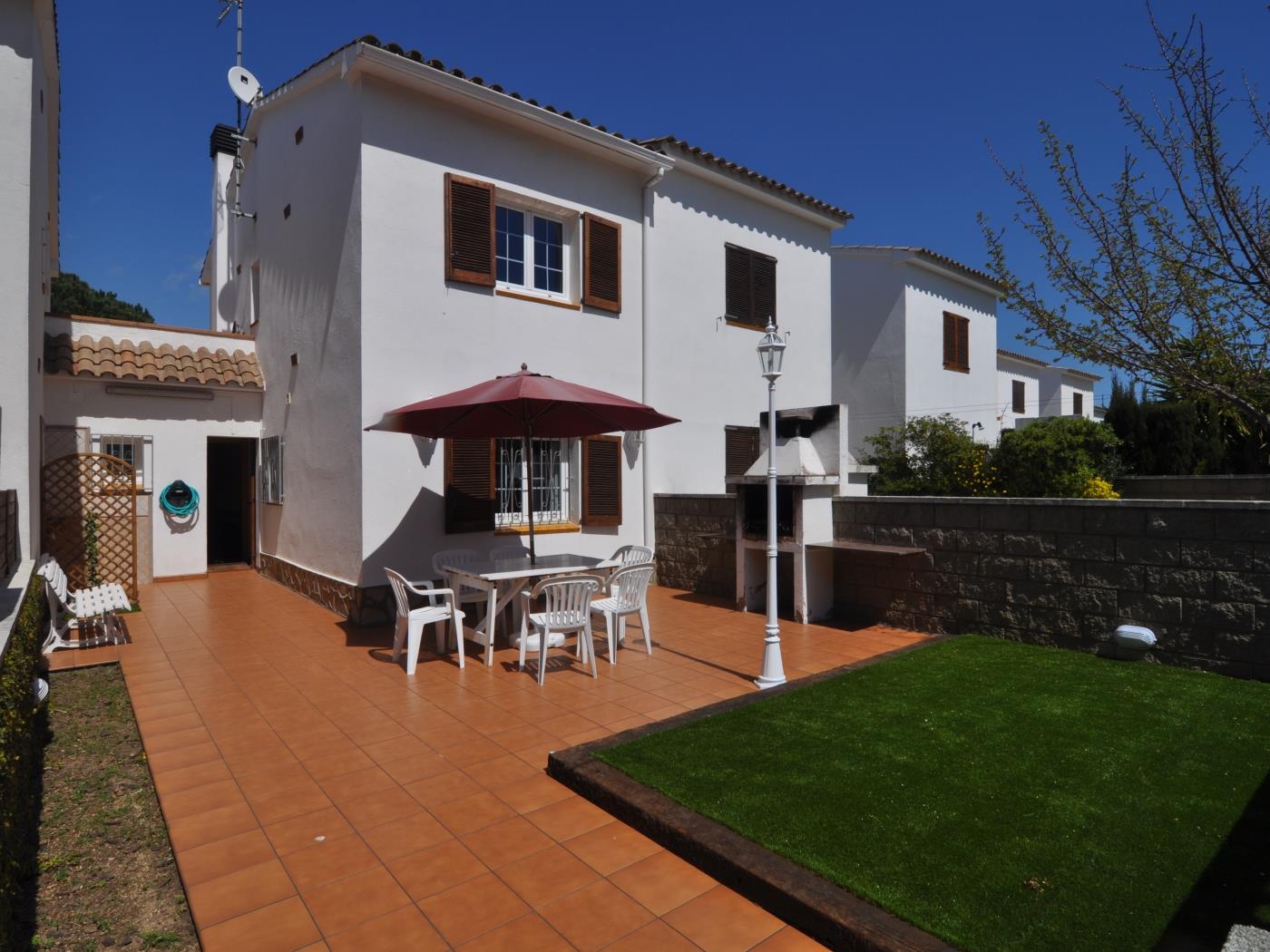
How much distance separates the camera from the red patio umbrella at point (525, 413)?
6980 mm

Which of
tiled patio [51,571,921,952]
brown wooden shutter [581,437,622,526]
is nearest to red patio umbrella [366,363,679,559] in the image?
tiled patio [51,571,921,952]

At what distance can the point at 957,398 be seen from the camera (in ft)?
62.8

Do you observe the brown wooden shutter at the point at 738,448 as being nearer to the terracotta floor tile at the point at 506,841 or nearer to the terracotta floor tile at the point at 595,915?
the terracotta floor tile at the point at 506,841

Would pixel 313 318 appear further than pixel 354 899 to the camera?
Yes

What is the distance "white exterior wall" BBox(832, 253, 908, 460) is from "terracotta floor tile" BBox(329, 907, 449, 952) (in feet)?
50.5

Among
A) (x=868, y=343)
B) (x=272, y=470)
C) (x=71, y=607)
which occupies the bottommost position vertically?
(x=71, y=607)

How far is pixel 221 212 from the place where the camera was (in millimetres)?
16125

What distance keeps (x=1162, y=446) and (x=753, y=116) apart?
13.3 metres

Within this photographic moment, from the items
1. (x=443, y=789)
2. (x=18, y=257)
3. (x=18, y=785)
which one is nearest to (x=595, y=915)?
(x=443, y=789)

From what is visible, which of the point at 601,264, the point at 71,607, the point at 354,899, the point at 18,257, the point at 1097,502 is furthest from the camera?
the point at 601,264

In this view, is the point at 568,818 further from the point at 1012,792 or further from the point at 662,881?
the point at 1012,792

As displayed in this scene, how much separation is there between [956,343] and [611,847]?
18.4 metres

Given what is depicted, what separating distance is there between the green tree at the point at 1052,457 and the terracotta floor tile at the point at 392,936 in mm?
10813

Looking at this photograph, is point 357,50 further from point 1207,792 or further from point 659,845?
point 1207,792
